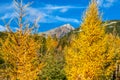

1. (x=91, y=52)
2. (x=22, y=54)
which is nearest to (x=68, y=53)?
(x=91, y=52)

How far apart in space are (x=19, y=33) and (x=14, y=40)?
49 cm

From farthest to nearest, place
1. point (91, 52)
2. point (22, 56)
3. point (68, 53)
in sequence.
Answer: point (68, 53)
point (91, 52)
point (22, 56)

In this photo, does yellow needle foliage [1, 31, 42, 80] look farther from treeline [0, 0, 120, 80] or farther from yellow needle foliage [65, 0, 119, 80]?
yellow needle foliage [65, 0, 119, 80]

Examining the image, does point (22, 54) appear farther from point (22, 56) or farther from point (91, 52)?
point (91, 52)

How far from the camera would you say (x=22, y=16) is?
18.5 m

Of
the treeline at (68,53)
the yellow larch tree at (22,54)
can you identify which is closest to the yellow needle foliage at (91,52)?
the treeline at (68,53)

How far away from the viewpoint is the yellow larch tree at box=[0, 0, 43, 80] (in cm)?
1769

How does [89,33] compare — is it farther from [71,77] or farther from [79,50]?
[71,77]

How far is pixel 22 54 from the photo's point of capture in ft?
58.4

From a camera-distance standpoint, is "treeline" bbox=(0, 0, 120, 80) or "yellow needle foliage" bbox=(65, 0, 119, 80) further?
"yellow needle foliage" bbox=(65, 0, 119, 80)

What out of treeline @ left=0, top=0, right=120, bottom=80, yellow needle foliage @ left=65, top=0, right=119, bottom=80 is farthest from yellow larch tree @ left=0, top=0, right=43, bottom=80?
yellow needle foliage @ left=65, top=0, right=119, bottom=80

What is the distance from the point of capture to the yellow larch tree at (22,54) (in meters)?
17.7

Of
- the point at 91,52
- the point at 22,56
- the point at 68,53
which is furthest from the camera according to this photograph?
the point at 68,53

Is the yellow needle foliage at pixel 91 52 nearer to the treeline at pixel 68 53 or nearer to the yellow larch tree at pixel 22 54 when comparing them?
the treeline at pixel 68 53
